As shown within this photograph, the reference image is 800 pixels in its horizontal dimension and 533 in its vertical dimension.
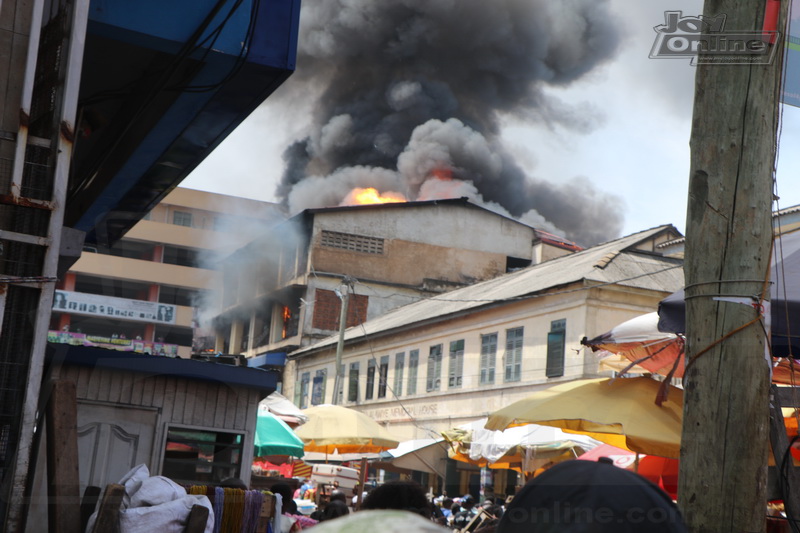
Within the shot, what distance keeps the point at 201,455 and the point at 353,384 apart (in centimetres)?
3066

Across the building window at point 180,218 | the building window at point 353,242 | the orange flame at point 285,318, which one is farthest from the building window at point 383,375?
the building window at point 180,218

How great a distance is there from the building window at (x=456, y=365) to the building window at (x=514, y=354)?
297cm

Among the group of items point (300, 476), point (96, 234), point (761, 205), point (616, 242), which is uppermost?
point (616, 242)

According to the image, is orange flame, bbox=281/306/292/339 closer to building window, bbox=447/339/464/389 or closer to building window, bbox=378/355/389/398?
building window, bbox=378/355/389/398

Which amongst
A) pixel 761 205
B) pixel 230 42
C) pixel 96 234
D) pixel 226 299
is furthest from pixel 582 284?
pixel 226 299

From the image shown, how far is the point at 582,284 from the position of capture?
26172 mm

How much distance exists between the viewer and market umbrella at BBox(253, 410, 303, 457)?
13555mm

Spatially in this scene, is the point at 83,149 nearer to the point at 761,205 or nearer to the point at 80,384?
the point at 80,384

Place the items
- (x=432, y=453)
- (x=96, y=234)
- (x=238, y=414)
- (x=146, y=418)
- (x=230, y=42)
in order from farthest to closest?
(x=432, y=453), (x=96, y=234), (x=238, y=414), (x=146, y=418), (x=230, y=42)

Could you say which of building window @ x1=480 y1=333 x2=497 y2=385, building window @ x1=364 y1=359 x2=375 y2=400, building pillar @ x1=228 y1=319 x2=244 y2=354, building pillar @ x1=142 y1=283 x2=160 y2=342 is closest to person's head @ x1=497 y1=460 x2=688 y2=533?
building window @ x1=480 y1=333 x2=497 y2=385

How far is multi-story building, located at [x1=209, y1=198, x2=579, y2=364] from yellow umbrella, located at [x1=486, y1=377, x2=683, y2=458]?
36615 millimetres

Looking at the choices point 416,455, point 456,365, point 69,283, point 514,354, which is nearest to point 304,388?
point 456,365

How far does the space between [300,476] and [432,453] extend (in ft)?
15.7

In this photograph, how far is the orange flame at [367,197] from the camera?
70.6m
